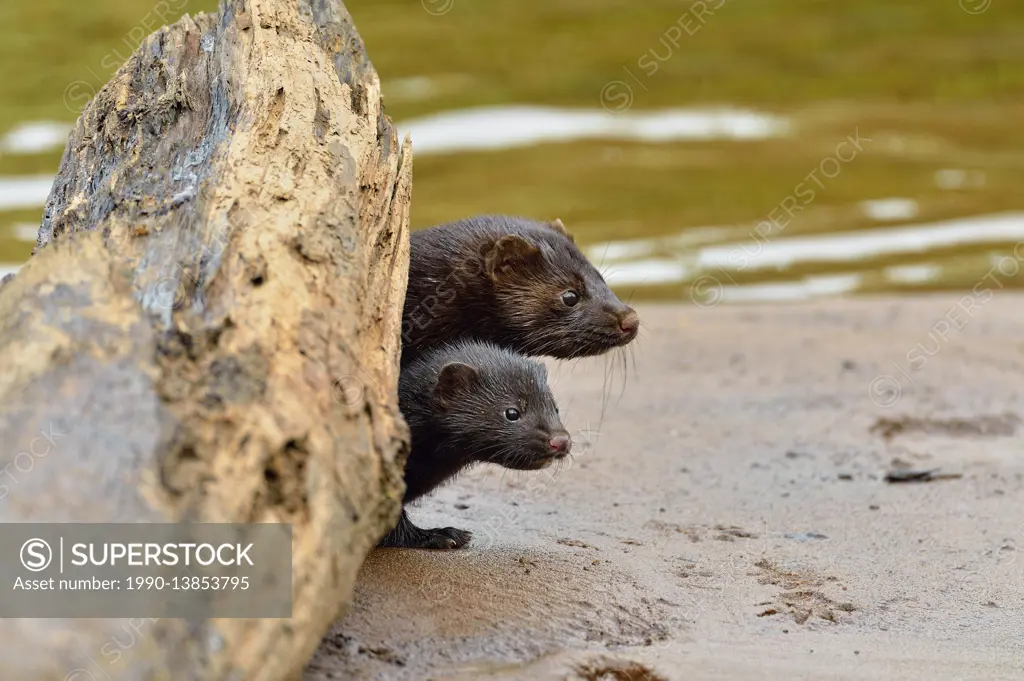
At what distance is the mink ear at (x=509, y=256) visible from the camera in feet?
18.7

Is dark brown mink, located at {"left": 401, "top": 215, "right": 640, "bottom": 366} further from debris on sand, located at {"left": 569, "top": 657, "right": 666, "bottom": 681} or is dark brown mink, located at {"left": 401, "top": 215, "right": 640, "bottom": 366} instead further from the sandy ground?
debris on sand, located at {"left": 569, "top": 657, "right": 666, "bottom": 681}

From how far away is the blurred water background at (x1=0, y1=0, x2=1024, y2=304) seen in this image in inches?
543

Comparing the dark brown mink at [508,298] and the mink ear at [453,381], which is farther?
the dark brown mink at [508,298]

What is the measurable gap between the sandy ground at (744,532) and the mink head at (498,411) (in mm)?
408

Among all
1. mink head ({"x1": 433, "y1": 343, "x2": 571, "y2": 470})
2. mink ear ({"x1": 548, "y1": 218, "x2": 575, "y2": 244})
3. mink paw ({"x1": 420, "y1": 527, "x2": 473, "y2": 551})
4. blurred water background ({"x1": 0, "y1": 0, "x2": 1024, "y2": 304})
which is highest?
blurred water background ({"x1": 0, "y1": 0, "x2": 1024, "y2": 304})

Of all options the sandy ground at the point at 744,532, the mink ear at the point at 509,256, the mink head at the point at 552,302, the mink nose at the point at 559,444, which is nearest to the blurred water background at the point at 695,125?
the sandy ground at the point at 744,532

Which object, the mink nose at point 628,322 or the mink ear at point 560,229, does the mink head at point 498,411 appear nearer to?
the mink nose at point 628,322

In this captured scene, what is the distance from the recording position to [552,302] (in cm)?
579

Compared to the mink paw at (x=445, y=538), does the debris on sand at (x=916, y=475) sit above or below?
above

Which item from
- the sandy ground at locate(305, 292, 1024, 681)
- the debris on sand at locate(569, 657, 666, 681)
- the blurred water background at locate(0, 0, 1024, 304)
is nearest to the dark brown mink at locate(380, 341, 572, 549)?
the sandy ground at locate(305, 292, 1024, 681)

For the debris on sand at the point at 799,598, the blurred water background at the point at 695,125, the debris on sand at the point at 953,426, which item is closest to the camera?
the debris on sand at the point at 799,598

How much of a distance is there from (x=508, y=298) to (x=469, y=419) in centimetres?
84

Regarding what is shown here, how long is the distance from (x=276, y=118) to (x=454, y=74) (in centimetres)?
1285

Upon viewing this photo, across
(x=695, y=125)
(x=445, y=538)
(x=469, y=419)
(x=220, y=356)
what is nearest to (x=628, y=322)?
(x=469, y=419)
